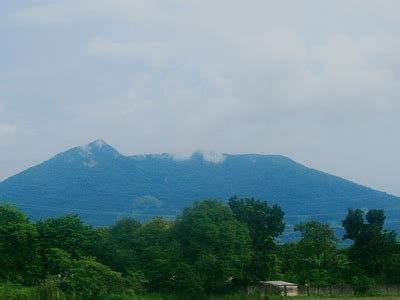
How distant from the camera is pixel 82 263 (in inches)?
1366

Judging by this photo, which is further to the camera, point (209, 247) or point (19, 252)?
point (209, 247)

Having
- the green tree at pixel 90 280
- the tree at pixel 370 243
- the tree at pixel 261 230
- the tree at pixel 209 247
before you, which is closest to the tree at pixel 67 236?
the green tree at pixel 90 280

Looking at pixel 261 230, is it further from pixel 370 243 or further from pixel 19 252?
pixel 19 252

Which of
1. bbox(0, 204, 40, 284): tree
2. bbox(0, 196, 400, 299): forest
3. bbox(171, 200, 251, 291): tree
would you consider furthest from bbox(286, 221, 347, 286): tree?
bbox(0, 204, 40, 284): tree

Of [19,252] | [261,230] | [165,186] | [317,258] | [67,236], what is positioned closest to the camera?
[19,252]

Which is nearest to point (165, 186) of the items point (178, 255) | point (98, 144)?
point (98, 144)

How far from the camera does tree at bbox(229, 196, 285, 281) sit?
138 ft

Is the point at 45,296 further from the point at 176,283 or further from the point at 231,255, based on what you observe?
the point at 231,255

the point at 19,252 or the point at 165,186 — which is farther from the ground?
the point at 165,186

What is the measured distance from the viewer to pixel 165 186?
157500mm

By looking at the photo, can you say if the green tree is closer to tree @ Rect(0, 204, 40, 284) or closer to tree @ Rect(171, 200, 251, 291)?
tree @ Rect(0, 204, 40, 284)

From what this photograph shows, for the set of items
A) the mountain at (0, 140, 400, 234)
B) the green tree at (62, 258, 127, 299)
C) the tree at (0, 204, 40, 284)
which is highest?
the mountain at (0, 140, 400, 234)

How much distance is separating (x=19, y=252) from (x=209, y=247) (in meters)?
10.8

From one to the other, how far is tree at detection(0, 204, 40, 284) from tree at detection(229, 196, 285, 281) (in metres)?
13.5
